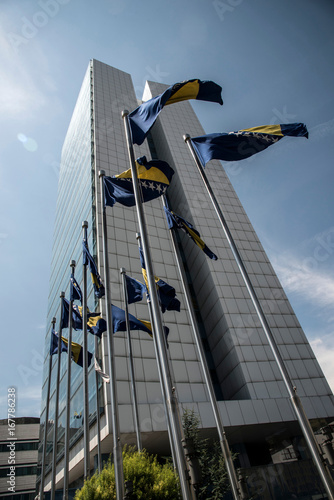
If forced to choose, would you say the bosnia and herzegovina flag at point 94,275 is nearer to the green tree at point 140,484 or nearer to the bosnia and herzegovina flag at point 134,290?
the bosnia and herzegovina flag at point 134,290

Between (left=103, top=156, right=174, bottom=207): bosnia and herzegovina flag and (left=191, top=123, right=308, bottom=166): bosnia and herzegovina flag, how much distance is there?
67.1 inches

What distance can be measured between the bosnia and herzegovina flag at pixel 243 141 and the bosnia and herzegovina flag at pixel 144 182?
67.1 inches

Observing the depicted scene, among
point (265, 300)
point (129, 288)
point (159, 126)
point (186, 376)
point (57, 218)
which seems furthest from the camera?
point (57, 218)

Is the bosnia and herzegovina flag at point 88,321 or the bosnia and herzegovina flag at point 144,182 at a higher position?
the bosnia and herzegovina flag at point 144,182

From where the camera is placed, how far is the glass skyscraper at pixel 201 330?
83.7ft

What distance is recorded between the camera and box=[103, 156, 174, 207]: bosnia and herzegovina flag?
13.6 m

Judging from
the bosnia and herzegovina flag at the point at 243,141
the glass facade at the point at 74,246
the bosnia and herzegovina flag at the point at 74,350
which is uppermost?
the glass facade at the point at 74,246

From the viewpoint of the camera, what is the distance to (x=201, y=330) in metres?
36.6

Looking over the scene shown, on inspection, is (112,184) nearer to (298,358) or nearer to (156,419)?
(156,419)

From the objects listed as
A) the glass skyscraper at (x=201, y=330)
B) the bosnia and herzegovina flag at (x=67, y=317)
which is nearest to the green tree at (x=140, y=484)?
the glass skyscraper at (x=201, y=330)

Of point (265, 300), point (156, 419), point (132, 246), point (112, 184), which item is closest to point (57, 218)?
point (132, 246)

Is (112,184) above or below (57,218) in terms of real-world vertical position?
below

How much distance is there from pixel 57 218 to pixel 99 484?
6064 cm

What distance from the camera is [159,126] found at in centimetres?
5909
